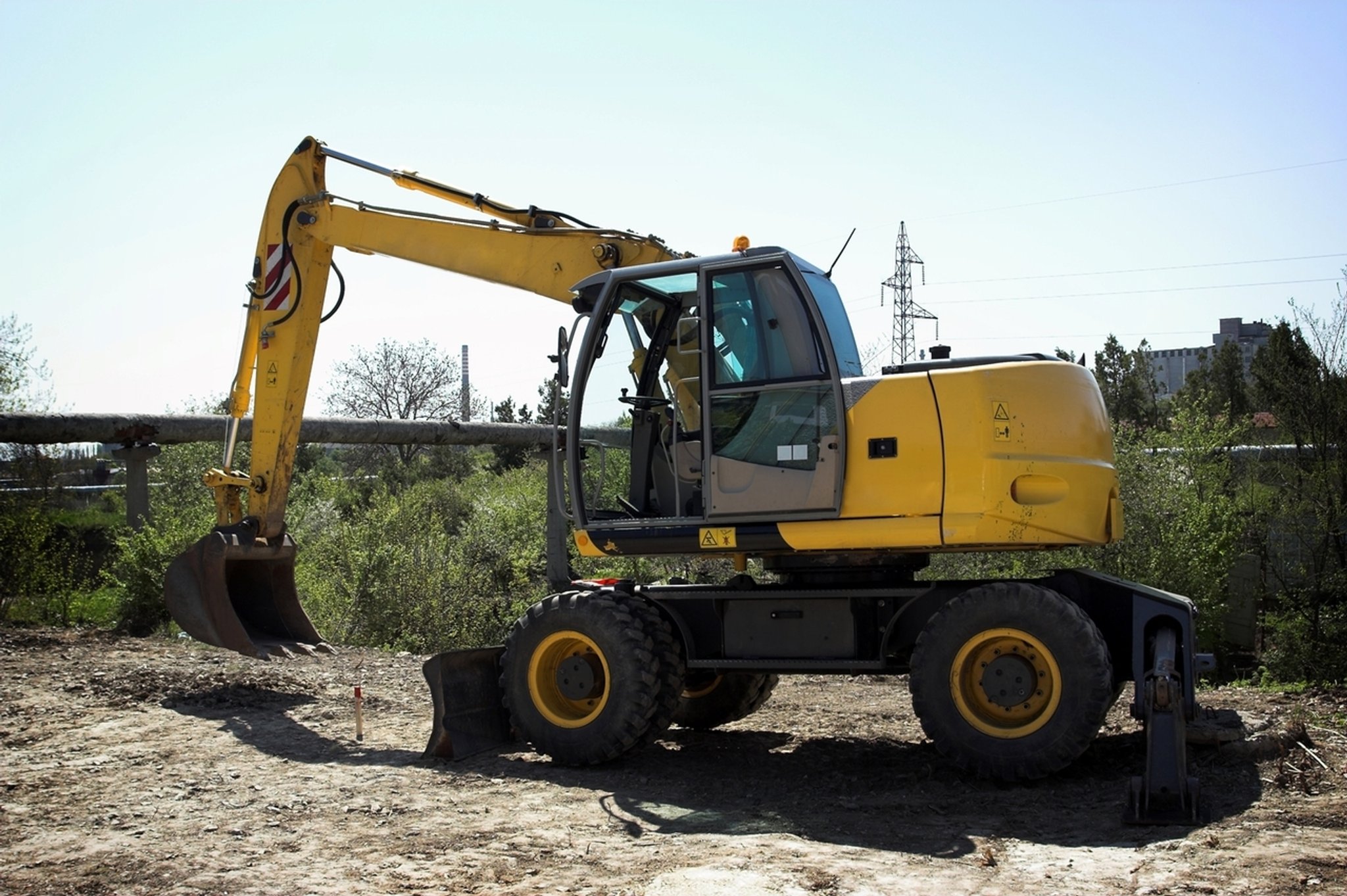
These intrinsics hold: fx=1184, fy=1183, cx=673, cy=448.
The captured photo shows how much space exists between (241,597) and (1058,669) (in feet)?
22.1

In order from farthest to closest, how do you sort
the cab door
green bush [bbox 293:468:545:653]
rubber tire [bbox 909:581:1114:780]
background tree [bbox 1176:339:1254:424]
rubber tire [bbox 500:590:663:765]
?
background tree [bbox 1176:339:1254:424]
green bush [bbox 293:468:545:653]
rubber tire [bbox 500:590:663:765]
the cab door
rubber tire [bbox 909:581:1114:780]

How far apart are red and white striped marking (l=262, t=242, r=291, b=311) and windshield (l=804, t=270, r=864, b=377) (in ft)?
15.2

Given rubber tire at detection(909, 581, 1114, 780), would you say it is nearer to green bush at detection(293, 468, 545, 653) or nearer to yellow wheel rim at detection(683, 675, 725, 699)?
yellow wheel rim at detection(683, 675, 725, 699)

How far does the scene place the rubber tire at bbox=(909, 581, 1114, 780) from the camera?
6211 mm

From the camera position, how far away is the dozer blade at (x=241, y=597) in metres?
9.04

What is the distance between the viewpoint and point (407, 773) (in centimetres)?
712

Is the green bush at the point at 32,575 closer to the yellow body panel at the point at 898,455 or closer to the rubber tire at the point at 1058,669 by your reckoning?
the yellow body panel at the point at 898,455

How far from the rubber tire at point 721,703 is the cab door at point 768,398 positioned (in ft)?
6.59

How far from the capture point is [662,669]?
7.39m

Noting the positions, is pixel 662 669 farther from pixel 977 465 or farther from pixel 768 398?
pixel 977 465

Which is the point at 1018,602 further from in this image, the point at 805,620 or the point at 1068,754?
the point at 805,620

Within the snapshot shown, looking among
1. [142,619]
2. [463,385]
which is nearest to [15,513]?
[142,619]

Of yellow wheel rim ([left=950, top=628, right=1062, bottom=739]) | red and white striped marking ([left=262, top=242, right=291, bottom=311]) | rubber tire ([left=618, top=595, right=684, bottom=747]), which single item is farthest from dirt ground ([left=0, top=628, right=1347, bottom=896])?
red and white striped marking ([left=262, top=242, right=291, bottom=311])

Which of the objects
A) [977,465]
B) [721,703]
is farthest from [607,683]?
[977,465]
